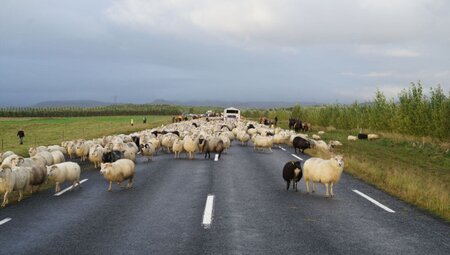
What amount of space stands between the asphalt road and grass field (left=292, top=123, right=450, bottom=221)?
2.28 feet

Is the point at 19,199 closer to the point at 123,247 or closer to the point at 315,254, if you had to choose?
the point at 123,247

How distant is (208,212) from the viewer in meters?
11.2

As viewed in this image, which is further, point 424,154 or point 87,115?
point 87,115

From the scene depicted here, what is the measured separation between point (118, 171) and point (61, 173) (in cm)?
192

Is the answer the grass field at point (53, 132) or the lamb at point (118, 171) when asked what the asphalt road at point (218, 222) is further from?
the grass field at point (53, 132)

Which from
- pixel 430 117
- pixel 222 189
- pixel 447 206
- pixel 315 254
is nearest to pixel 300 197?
pixel 222 189

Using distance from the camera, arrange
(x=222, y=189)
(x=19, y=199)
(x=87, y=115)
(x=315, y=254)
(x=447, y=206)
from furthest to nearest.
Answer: (x=87, y=115), (x=222, y=189), (x=19, y=199), (x=447, y=206), (x=315, y=254)

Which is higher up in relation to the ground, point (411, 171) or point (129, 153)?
point (129, 153)

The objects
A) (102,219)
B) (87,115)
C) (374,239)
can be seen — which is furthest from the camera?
(87,115)

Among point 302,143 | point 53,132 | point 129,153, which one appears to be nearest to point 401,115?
point 302,143

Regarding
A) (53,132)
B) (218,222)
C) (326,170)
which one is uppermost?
(326,170)

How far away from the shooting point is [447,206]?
1220 centimetres

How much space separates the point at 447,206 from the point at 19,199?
12.3 meters

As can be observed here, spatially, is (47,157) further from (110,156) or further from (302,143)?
(302,143)
